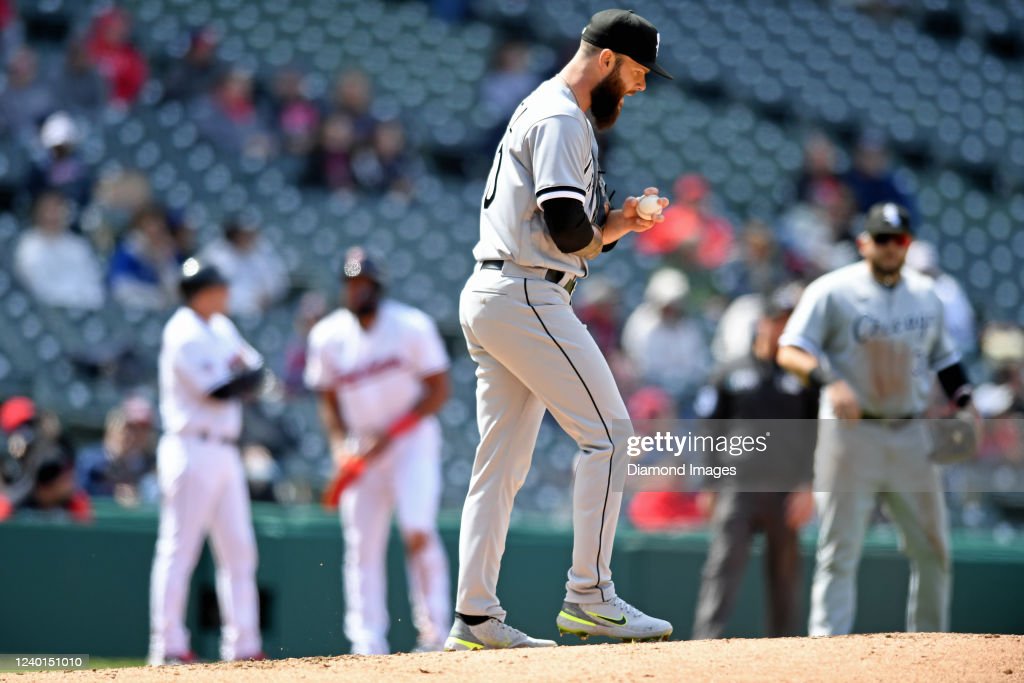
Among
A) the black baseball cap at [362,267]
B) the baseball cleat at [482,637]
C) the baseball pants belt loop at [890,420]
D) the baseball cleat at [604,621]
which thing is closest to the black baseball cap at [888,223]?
the baseball pants belt loop at [890,420]

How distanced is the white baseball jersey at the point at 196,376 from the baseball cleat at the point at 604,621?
3.42 m

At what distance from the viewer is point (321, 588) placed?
7.82 m

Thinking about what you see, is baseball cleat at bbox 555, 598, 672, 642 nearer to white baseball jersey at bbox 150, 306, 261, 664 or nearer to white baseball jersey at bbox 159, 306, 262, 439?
white baseball jersey at bbox 150, 306, 261, 664

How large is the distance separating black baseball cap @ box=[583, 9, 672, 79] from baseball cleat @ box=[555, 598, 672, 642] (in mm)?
1609

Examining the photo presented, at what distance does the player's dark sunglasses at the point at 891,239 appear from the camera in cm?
623

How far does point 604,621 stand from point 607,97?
1.58 meters

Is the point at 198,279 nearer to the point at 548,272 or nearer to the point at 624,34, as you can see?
the point at 548,272

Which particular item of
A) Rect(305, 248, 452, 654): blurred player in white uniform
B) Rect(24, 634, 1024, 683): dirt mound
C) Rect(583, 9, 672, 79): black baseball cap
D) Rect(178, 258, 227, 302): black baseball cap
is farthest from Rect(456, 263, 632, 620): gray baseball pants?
Rect(178, 258, 227, 302): black baseball cap

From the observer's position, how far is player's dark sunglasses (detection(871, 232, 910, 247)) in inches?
245

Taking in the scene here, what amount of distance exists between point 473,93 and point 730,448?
7183mm

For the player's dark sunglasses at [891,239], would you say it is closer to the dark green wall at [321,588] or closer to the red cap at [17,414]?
the dark green wall at [321,588]

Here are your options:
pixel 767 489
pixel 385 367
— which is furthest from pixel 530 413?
pixel 385 367

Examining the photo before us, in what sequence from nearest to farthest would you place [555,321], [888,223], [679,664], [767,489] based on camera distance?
[679,664] < [555,321] < [888,223] < [767,489]

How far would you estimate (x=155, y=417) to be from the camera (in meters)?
9.90
